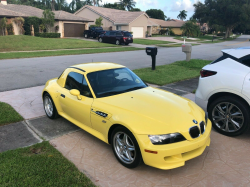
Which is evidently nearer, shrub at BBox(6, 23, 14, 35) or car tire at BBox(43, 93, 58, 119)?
car tire at BBox(43, 93, 58, 119)

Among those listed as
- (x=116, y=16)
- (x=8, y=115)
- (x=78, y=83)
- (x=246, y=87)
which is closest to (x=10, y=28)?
(x=116, y=16)

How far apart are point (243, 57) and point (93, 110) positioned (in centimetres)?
315

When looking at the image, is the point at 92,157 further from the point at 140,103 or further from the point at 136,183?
the point at 140,103

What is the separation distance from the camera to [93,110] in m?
3.89

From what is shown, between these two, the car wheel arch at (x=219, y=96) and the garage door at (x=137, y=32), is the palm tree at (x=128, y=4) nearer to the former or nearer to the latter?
the garage door at (x=137, y=32)

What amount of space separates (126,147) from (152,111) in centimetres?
68

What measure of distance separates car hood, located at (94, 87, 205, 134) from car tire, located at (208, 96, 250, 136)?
33.6 inches

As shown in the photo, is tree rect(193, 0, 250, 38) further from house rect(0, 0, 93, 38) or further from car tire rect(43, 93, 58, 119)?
car tire rect(43, 93, 58, 119)

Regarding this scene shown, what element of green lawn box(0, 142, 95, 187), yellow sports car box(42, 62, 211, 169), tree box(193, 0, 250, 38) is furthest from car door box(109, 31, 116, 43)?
tree box(193, 0, 250, 38)

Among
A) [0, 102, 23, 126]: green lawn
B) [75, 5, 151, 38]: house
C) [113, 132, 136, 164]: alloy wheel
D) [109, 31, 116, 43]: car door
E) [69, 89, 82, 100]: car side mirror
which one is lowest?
[0, 102, 23, 126]: green lawn

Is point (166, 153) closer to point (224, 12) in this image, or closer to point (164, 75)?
point (164, 75)

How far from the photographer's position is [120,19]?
44.5 metres

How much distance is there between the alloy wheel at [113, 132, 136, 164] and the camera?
338 cm

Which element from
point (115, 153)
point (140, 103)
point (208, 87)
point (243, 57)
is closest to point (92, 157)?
point (115, 153)
